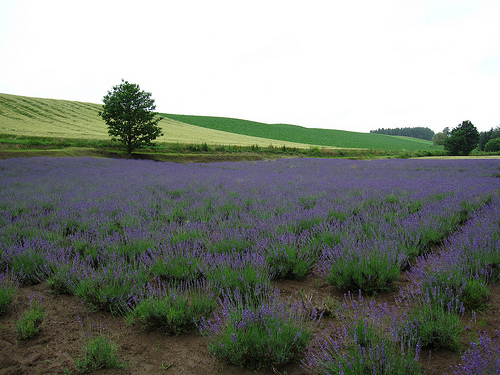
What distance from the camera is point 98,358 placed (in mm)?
1638

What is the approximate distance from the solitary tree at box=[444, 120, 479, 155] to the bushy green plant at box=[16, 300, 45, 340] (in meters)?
61.0

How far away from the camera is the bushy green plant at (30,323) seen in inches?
74.6

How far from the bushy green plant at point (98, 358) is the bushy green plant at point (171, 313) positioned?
0.28 metres

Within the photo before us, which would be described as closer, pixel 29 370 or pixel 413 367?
pixel 413 367

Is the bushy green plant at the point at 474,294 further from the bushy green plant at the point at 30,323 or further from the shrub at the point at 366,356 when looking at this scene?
the bushy green plant at the point at 30,323

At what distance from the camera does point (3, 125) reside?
2586cm

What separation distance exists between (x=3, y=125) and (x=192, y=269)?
3316 centimetres

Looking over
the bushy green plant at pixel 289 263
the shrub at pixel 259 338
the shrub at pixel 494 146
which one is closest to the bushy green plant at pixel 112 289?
the shrub at pixel 259 338

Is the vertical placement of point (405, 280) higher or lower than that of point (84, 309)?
higher

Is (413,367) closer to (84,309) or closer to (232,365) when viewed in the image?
(232,365)

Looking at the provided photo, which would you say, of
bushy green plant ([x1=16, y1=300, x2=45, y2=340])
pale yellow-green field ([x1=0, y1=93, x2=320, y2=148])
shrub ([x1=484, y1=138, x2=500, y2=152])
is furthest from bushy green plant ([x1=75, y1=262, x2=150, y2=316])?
shrub ([x1=484, y1=138, x2=500, y2=152])

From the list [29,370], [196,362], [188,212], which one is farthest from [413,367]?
[188,212]

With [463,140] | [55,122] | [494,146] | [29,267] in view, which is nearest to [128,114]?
[55,122]

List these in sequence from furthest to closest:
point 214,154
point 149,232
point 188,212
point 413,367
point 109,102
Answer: point 214,154, point 109,102, point 188,212, point 149,232, point 413,367
